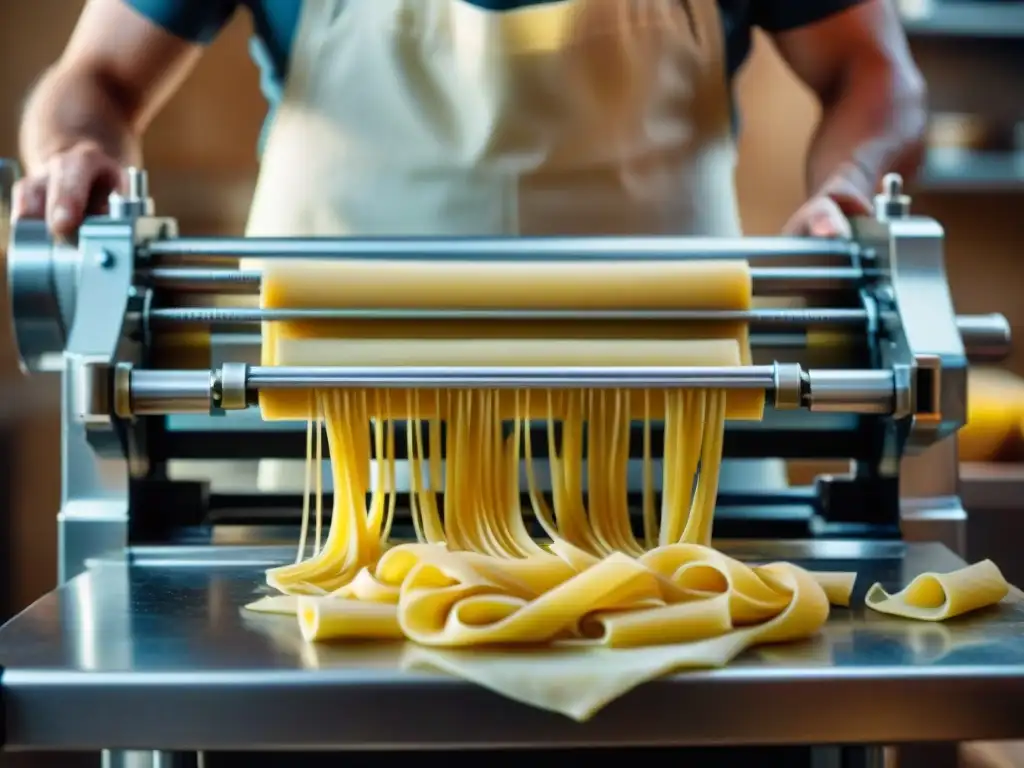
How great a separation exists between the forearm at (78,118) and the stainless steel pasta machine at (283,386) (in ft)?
0.64

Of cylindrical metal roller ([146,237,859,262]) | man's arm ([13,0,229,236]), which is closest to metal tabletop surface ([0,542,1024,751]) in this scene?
cylindrical metal roller ([146,237,859,262])

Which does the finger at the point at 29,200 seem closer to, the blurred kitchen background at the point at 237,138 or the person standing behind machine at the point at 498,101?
the person standing behind machine at the point at 498,101

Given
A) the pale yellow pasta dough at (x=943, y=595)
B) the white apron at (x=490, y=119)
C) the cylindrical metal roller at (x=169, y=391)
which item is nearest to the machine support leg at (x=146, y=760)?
the cylindrical metal roller at (x=169, y=391)

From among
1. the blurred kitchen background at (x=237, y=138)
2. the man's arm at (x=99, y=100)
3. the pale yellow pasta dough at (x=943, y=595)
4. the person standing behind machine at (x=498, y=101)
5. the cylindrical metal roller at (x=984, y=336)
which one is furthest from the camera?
the blurred kitchen background at (x=237, y=138)

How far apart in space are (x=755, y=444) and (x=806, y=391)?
5.4 inches

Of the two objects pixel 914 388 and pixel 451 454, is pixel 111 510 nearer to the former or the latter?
pixel 451 454

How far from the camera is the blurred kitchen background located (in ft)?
9.36

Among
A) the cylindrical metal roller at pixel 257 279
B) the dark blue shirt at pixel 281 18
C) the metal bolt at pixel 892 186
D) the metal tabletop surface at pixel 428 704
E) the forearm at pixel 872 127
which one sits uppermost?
the dark blue shirt at pixel 281 18

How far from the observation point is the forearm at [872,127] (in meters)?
1.29

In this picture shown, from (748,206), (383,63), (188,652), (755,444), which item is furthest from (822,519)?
(748,206)

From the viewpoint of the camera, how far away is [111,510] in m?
0.96

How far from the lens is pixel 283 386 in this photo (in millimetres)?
851

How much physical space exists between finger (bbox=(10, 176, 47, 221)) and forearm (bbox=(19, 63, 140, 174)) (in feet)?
0.30

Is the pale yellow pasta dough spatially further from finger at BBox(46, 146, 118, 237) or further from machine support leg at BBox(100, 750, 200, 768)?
finger at BBox(46, 146, 118, 237)
